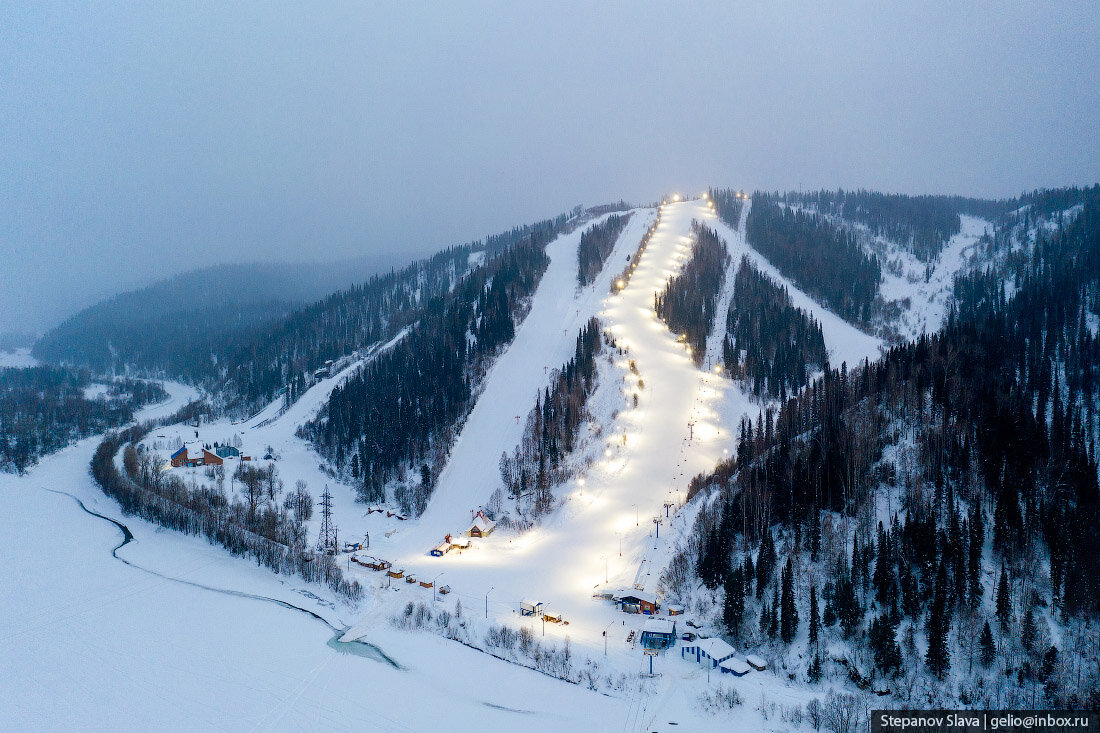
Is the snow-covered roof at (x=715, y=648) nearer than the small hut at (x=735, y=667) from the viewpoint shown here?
No

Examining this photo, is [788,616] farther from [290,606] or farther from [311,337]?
[311,337]

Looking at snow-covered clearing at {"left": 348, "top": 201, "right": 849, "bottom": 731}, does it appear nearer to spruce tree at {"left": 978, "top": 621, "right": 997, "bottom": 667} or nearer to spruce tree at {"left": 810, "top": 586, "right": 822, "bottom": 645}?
spruce tree at {"left": 810, "top": 586, "right": 822, "bottom": 645}

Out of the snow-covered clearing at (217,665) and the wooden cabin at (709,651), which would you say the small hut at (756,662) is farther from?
the snow-covered clearing at (217,665)

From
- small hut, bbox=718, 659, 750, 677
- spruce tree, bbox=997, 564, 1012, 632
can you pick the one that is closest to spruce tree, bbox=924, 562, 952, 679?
spruce tree, bbox=997, 564, 1012, 632

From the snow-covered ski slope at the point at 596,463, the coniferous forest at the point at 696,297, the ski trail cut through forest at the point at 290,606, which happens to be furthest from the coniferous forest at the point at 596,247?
the ski trail cut through forest at the point at 290,606

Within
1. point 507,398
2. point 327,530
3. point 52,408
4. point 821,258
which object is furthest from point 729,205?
point 52,408

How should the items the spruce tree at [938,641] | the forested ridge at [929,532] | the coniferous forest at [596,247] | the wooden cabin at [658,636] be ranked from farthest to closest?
1. the coniferous forest at [596,247]
2. the wooden cabin at [658,636]
3. the forested ridge at [929,532]
4. the spruce tree at [938,641]
